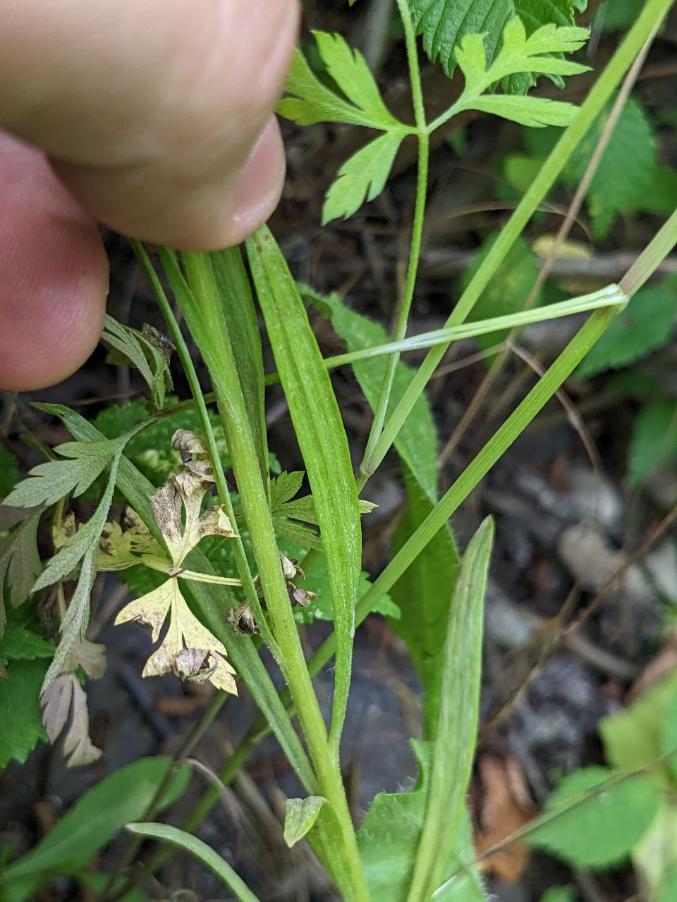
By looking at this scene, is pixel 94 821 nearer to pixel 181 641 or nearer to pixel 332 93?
pixel 181 641

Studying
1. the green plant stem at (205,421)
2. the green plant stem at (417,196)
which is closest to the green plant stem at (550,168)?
the green plant stem at (417,196)

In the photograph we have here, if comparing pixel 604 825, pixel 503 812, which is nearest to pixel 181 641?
pixel 604 825

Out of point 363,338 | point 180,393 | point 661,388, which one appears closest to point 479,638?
point 363,338

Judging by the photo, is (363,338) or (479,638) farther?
(363,338)

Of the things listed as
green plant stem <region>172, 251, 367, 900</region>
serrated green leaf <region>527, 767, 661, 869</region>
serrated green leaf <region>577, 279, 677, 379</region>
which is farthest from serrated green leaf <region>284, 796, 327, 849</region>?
serrated green leaf <region>577, 279, 677, 379</region>

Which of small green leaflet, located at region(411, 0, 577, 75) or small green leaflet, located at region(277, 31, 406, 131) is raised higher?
small green leaflet, located at region(411, 0, 577, 75)

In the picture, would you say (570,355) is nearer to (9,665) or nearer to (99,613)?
(9,665)

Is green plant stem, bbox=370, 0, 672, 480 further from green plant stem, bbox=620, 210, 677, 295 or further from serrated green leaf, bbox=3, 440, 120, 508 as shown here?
serrated green leaf, bbox=3, 440, 120, 508
